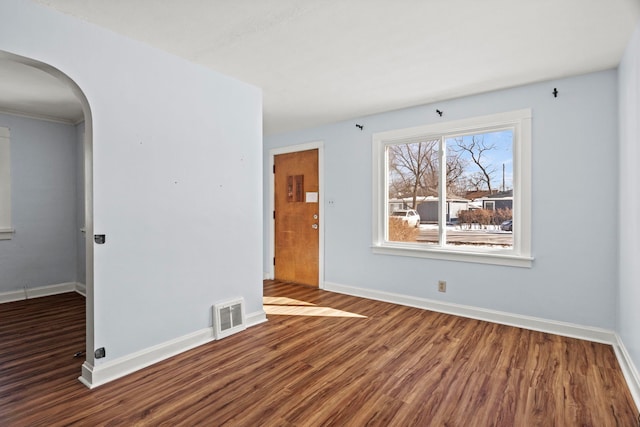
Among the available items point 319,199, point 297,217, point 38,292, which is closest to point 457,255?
point 319,199

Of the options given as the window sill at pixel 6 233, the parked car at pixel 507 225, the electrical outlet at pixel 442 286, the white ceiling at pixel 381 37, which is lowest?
the electrical outlet at pixel 442 286

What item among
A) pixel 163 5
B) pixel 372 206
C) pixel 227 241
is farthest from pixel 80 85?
pixel 372 206

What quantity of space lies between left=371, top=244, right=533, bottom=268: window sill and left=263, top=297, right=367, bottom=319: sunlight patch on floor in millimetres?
979

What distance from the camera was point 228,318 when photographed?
123 inches

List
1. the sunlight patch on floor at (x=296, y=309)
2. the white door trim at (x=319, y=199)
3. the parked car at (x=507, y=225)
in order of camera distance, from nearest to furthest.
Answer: the parked car at (x=507, y=225) < the sunlight patch on floor at (x=296, y=309) < the white door trim at (x=319, y=199)

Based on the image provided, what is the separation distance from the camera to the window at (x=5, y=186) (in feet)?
14.2

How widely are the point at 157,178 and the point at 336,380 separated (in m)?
2.05

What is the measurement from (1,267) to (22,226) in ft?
1.86

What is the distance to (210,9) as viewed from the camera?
2107mm

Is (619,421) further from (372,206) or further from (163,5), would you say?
(163,5)

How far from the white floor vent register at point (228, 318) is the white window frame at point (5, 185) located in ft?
11.4

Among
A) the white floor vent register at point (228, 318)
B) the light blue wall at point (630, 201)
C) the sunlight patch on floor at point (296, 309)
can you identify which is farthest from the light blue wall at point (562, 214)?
the white floor vent register at point (228, 318)

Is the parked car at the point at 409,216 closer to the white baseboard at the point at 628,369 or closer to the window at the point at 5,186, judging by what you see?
the white baseboard at the point at 628,369

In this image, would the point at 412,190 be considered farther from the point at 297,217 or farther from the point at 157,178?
the point at 157,178
